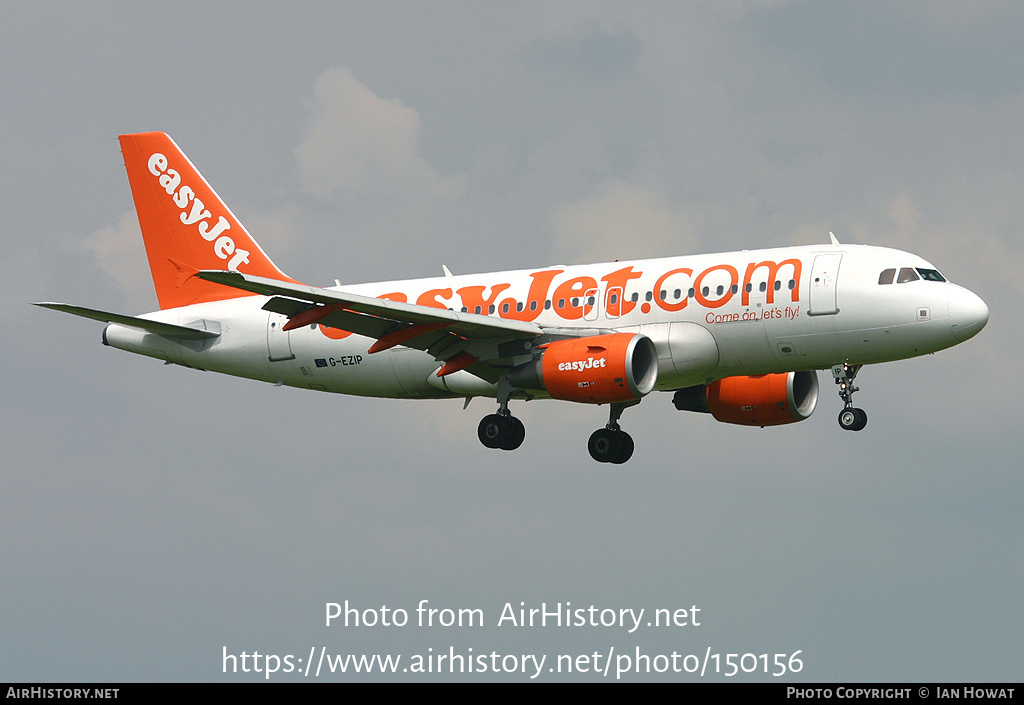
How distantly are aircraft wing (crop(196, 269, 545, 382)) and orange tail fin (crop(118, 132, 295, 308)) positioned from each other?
794 cm

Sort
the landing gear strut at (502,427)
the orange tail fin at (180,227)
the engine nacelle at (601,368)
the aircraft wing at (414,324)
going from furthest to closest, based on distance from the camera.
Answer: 1. the orange tail fin at (180,227)
2. the landing gear strut at (502,427)
3. the engine nacelle at (601,368)
4. the aircraft wing at (414,324)

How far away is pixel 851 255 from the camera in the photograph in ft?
126

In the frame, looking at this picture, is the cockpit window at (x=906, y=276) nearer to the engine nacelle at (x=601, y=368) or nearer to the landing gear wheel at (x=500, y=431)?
the engine nacelle at (x=601, y=368)

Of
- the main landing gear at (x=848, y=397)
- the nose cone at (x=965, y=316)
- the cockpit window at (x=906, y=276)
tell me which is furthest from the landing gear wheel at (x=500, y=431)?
the nose cone at (x=965, y=316)

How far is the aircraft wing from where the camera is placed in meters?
37.1

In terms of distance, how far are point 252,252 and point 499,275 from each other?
8.93 meters

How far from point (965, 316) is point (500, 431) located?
12.5 metres

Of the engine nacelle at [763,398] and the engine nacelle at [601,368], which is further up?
the engine nacelle at [763,398]

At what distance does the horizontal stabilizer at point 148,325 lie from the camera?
131 ft

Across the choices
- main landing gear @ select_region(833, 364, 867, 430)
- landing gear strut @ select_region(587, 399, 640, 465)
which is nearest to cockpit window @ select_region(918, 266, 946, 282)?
main landing gear @ select_region(833, 364, 867, 430)

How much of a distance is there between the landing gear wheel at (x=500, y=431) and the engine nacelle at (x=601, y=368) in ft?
8.23

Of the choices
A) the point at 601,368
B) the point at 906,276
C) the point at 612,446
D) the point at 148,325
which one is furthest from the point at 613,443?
the point at 148,325

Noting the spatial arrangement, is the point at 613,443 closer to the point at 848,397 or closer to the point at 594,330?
the point at 594,330

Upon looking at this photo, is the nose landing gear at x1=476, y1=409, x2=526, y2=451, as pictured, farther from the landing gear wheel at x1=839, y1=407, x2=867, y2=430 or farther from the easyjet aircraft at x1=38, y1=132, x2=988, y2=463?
the landing gear wheel at x1=839, y1=407, x2=867, y2=430
